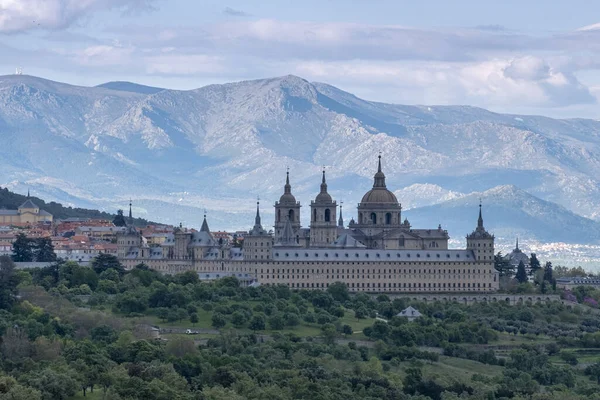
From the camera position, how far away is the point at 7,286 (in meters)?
150

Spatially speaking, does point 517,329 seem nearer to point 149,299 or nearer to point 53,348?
point 149,299

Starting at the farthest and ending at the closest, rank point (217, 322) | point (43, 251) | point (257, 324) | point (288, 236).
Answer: point (288, 236)
point (43, 251)
point (217, 322)
point (257, 324)

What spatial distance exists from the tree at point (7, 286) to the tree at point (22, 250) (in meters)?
30.2

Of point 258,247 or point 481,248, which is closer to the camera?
point 258,247

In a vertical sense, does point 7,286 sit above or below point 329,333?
above

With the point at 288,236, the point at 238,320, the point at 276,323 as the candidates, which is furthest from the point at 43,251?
the point at 276,323

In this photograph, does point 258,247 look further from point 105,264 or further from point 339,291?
point 105,264

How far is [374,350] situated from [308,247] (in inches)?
1674

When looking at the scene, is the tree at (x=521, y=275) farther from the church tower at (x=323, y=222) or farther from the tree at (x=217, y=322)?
the tree at (x=217, y=322)

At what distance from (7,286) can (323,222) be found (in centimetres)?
5159

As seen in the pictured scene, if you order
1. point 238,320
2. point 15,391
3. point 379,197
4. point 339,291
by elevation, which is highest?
point 379,197

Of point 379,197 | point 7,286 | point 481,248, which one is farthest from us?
point 379,197

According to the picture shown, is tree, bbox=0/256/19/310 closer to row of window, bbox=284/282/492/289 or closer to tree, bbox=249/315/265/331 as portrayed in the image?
tree, bbox=249/315/265/331

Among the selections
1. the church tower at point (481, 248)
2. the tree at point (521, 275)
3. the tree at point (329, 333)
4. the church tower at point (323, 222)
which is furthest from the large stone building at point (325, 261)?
the tree at point (329, 333)
